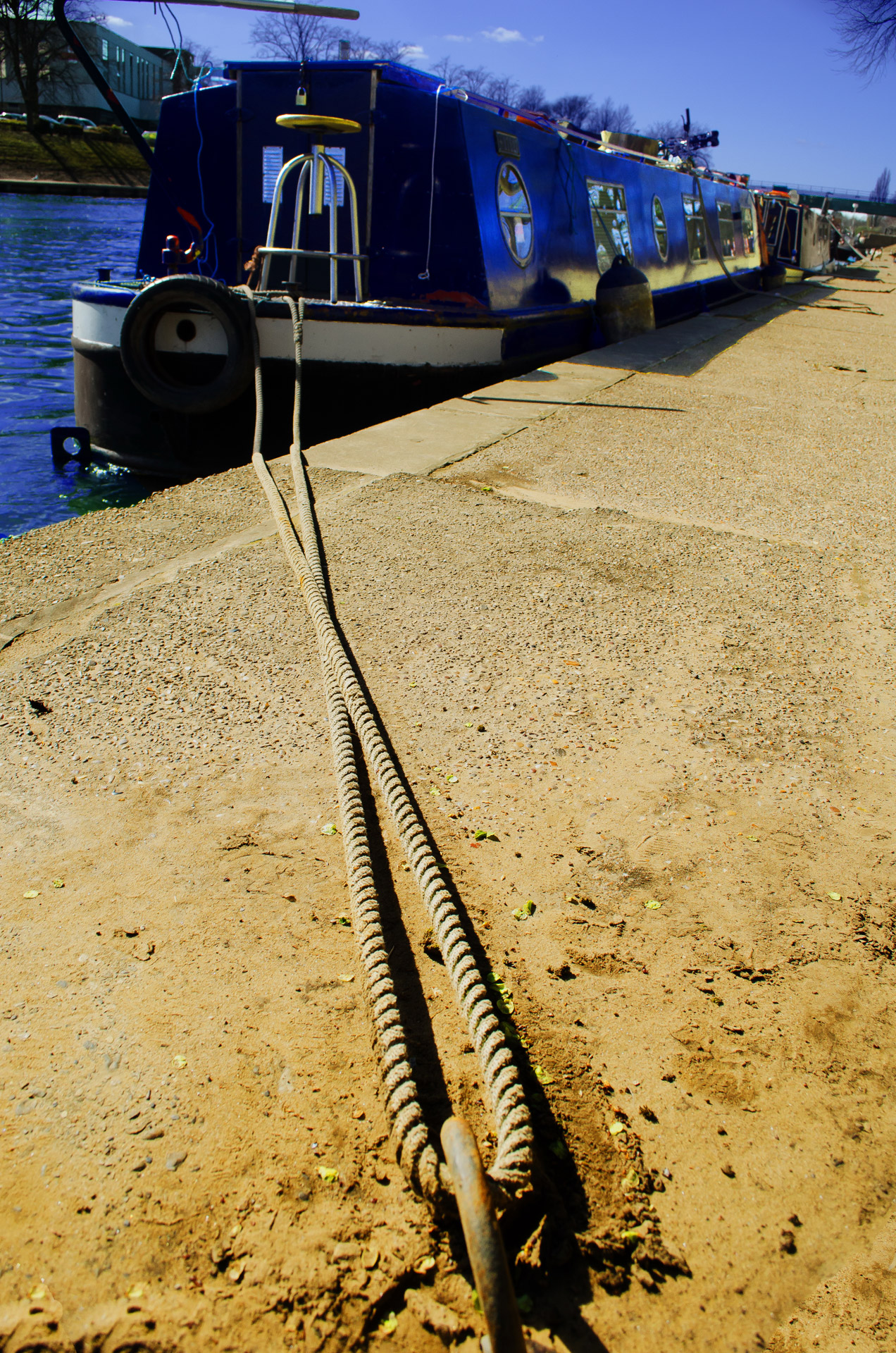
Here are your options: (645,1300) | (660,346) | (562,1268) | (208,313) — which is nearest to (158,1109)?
(562,1268)

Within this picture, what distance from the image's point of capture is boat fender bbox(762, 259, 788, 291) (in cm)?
1859

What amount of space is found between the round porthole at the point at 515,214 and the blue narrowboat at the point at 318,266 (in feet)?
0.07

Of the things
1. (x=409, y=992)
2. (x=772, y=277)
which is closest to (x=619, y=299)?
(x=409, y=992)

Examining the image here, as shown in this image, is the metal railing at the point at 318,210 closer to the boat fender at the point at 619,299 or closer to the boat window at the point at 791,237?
the boat fender at the point at 619,299

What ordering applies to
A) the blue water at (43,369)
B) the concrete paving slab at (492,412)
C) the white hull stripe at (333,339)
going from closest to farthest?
the concrete paving slab at (492,412)
the white hull stripe at (333,339)
the blue water at (43,369)

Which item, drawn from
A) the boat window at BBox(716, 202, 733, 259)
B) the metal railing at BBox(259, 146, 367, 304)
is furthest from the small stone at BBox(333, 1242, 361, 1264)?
the boat window at BBox(716, 202, 733, 259)

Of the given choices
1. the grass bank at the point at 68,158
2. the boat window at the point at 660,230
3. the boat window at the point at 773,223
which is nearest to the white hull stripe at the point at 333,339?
the boat window at the point at 660,230

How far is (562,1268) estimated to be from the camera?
A: 49.8 inches

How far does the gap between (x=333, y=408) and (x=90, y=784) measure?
490 cm

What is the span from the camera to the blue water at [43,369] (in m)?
7.20

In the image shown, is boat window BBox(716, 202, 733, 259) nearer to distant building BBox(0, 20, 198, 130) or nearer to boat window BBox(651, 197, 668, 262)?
boat window BBox(651, 197, 668, 262)

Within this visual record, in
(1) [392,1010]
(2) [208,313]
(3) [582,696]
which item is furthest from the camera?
(2) [208,313]

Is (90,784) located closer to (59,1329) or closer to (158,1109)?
(158,1109)

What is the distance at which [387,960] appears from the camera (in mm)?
1614
